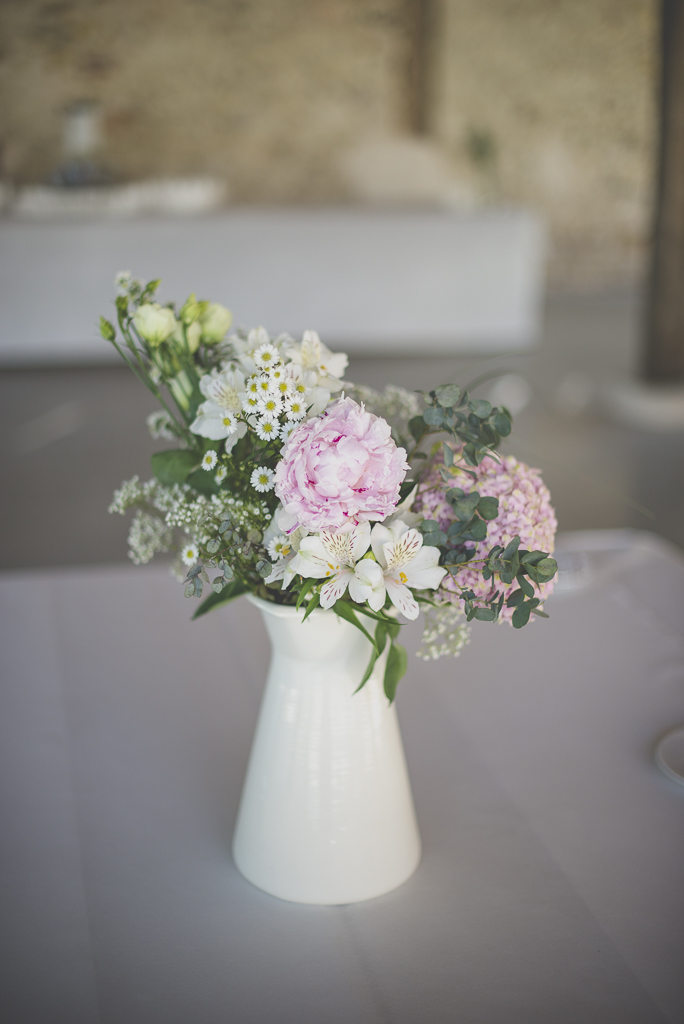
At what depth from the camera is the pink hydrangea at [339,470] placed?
0.57 metres

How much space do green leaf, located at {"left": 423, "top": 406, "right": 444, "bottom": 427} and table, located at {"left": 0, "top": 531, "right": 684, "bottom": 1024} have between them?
14.4 inches

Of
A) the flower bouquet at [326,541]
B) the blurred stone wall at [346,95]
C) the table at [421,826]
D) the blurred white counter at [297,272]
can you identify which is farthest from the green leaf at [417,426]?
the blurred stone wall at [346,95]

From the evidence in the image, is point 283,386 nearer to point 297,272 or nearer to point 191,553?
point 191,553

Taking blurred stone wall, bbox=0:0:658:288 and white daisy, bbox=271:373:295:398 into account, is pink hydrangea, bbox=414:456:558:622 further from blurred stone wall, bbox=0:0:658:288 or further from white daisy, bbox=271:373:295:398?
blurred stone wall, bbox=0:0:658:288

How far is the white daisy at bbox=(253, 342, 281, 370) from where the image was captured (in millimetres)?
628

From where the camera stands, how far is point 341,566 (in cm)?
60

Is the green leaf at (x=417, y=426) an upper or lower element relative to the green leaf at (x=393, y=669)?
upper

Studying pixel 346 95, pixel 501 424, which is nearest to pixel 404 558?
pixel 501 424

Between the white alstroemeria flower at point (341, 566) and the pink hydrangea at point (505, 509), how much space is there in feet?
0.28

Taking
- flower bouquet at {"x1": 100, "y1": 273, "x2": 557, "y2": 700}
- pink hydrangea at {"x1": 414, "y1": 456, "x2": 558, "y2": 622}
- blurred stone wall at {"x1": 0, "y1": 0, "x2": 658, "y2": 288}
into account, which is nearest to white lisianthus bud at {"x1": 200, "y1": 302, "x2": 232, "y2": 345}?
flower bouquet at {"x1": 100, "y1": 273, "x2": 557, "y2": 700}

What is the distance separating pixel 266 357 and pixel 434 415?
12cm

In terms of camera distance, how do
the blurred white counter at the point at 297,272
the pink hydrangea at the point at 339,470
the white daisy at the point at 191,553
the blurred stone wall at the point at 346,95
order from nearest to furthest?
1. the pink hydrangea at the point at 339,470
2. the white daisy at the point at 191,553
3. the blurred white counter at the point at 297,272
4. the blurred stone wall at the point at 346,95

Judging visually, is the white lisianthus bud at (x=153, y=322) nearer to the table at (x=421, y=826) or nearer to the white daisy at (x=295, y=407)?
the white daisy at (x=295, y=407)

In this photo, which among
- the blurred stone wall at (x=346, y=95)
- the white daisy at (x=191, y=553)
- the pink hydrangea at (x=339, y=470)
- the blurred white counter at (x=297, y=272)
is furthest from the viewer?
the blurred stone wall at (x=346, y=95)
